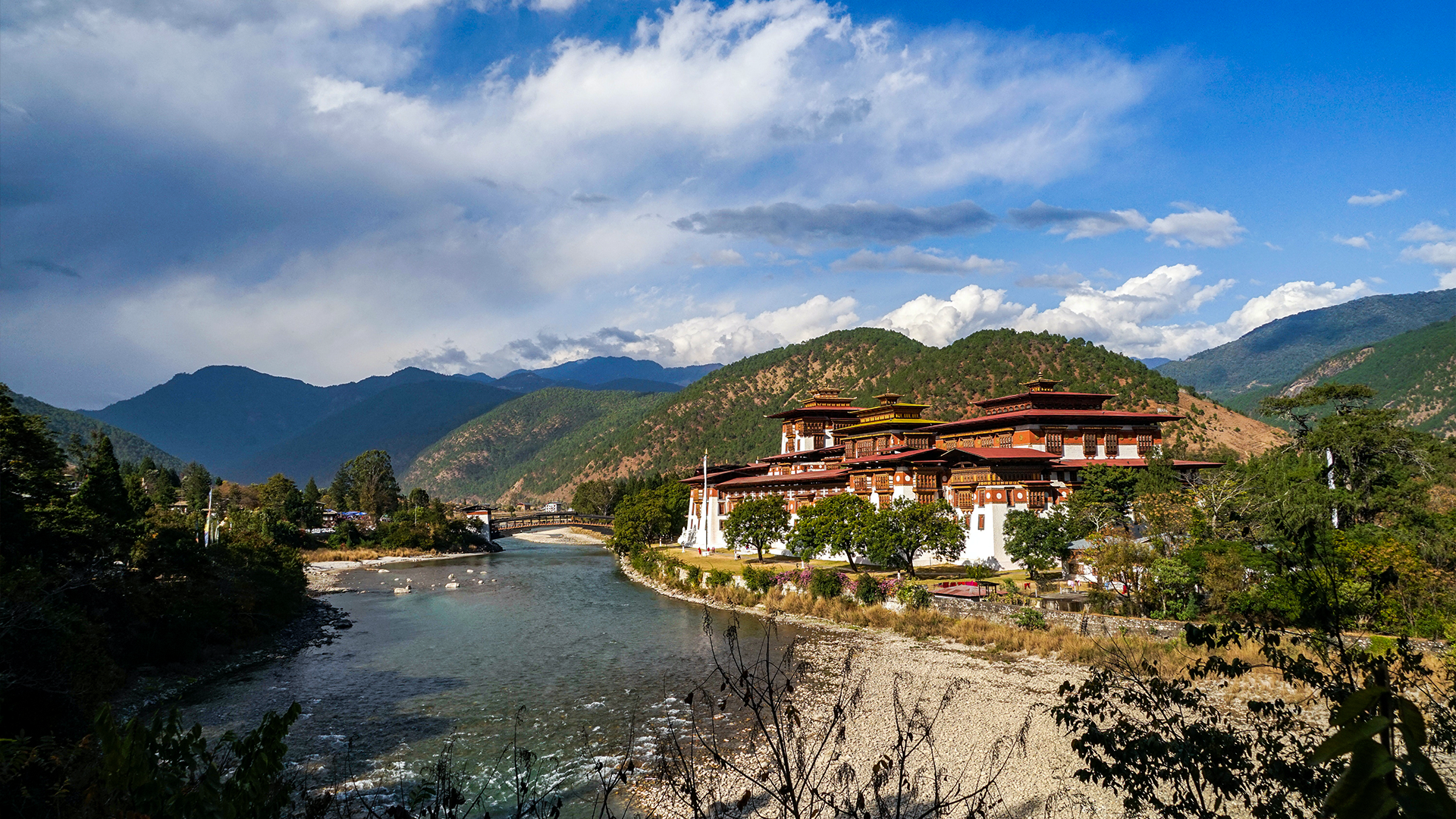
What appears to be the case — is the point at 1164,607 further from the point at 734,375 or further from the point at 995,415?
the point at 734,375

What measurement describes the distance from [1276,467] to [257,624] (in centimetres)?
4565

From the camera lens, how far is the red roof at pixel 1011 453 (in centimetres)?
4244

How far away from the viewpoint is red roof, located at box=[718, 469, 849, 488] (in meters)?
54.2

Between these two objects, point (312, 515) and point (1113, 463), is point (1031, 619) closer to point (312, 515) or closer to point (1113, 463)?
point (1113, 463)

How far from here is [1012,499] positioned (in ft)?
139

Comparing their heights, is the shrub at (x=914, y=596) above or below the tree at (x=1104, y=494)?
below

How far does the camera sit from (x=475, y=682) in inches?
1054

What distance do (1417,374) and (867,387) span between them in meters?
96.1

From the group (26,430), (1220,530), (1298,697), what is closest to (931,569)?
(1220,530)

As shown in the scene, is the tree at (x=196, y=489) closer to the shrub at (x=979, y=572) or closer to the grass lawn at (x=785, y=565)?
the grass lawn at (x=785, y=565)

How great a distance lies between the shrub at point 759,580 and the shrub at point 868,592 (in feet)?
21.0

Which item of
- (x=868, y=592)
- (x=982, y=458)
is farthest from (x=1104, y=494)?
(x=868, y=592)

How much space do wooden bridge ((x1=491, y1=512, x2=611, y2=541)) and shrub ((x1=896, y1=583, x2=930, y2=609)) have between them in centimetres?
7685

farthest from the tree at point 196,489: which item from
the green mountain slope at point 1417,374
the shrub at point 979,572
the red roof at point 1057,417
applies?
Answer: the green mountain slope at point 1417,374
